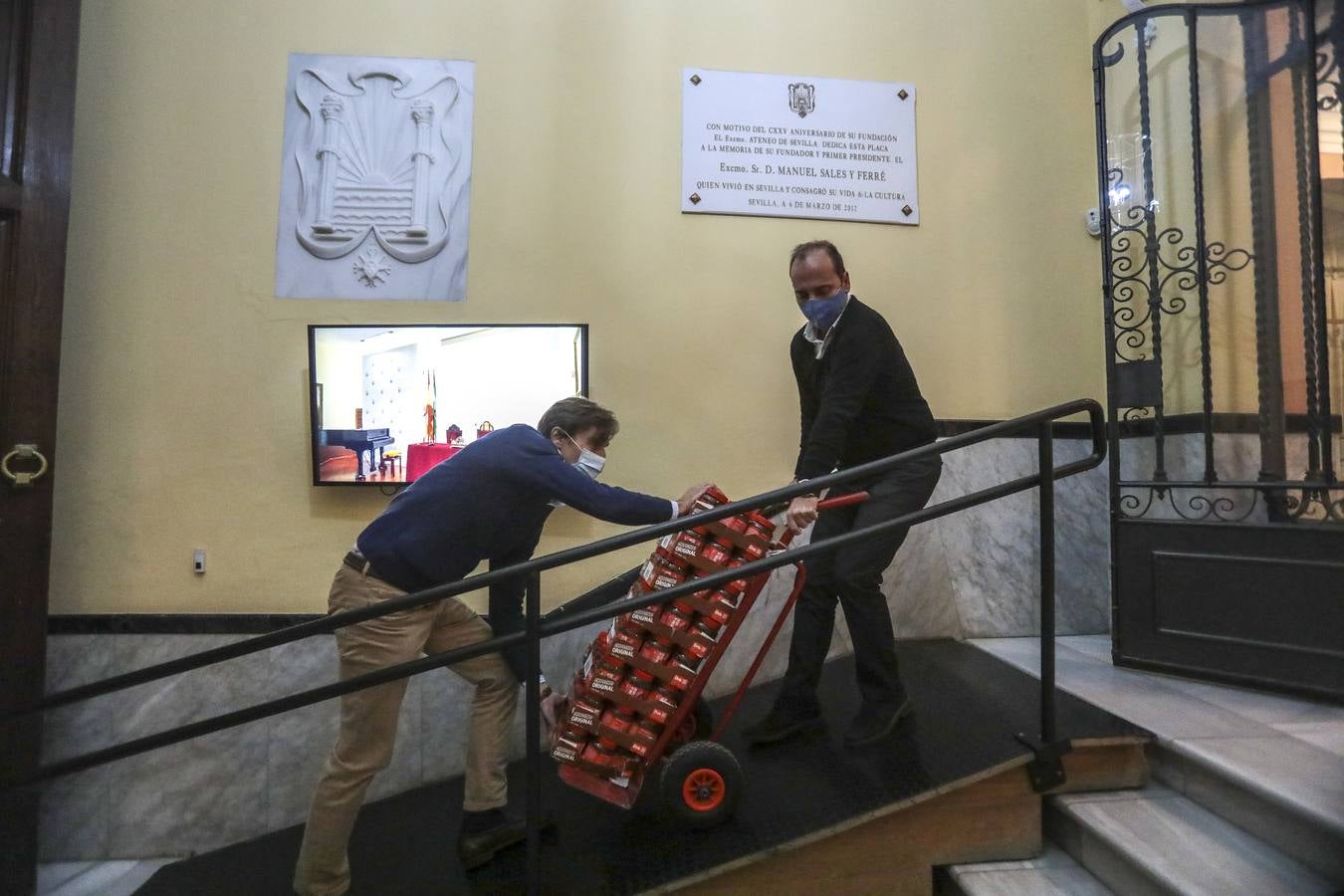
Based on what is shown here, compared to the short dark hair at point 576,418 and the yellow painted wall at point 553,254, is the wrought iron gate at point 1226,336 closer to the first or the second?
the yellow painted wall at point 553,254

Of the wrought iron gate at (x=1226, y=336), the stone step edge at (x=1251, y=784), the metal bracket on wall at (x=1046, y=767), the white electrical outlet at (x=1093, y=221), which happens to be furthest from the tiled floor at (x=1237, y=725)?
the white electrical outlet at (x=1093, y=221)

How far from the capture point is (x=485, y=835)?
1973 millimetres

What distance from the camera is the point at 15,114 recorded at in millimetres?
2617

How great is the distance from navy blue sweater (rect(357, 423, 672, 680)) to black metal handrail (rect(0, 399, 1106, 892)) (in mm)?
220

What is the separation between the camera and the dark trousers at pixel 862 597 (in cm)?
212

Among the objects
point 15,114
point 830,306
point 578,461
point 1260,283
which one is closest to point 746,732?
point 578,461

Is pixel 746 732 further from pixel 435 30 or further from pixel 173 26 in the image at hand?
pixel 173 26

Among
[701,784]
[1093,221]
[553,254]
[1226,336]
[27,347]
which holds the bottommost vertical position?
[701,784]

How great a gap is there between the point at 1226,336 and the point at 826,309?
183 cm

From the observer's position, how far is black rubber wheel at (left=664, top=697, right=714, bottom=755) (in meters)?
2.05

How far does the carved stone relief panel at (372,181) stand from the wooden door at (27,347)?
75 centimetres

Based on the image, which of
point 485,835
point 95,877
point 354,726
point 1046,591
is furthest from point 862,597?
point 95,877

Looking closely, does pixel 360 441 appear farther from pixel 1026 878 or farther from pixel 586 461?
pixel 1026 878

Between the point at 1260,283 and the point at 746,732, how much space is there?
100 inches
